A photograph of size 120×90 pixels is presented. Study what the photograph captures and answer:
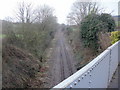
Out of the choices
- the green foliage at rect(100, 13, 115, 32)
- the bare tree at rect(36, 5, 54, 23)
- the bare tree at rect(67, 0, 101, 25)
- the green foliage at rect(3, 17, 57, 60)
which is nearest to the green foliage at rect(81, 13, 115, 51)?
the green foliage at rect(100, 13, 115, 32)

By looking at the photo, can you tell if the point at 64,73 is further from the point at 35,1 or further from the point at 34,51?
the point at 35,1

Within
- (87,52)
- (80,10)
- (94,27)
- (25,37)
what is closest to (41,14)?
(80,10)

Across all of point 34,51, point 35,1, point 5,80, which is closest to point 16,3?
point 35,1

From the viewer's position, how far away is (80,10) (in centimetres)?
3284

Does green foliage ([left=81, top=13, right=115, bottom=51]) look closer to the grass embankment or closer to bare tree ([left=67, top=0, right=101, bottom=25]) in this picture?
the grass embankment

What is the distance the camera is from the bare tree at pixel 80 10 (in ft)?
101

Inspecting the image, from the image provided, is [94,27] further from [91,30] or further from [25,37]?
[25,37]

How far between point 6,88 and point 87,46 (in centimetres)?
1073

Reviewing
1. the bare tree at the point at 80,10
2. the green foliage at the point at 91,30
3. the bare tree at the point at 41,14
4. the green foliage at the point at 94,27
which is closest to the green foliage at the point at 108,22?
the green foliage at the point at 94,27

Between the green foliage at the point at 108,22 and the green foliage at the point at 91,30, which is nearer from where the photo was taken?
the green foliage at the point at 91,30

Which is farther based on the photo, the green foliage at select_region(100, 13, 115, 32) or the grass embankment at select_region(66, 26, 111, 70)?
the green foliage at select_region(100, 13, 115, 32)

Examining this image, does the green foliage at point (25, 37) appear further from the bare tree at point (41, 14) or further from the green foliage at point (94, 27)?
the green foliage at point (94, 27)

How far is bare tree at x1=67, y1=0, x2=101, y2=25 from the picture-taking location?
30842 mm

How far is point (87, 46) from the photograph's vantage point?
19.4m
